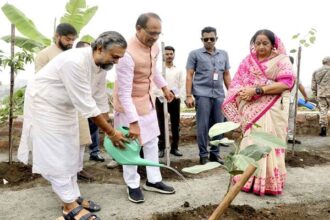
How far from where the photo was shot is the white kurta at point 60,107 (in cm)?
253

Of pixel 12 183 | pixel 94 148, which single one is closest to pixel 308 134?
pixel 94 148

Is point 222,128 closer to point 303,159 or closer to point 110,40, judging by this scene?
point 110,40

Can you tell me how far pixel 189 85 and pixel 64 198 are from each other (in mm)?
2344

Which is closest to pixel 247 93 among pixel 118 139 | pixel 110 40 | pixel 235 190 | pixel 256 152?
pixel 118 139

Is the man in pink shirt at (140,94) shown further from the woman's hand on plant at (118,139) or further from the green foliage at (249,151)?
the green foliage at (249,151)

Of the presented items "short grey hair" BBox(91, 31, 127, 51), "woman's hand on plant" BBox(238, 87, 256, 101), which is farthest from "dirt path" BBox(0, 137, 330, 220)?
"short grey hair" BBox(91, 31, 127, 51)

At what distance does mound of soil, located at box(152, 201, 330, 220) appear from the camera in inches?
118

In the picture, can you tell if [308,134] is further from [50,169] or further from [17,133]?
[50,169]

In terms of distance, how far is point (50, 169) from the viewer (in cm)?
273

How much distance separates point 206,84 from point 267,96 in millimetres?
1150

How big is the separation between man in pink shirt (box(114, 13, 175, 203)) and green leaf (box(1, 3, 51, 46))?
2778 mm

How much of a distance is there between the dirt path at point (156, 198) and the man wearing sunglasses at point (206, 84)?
52 centimetres

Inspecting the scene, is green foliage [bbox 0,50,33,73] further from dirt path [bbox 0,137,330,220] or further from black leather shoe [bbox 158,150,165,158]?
black leather shoe [bbox 158,150,165,158]

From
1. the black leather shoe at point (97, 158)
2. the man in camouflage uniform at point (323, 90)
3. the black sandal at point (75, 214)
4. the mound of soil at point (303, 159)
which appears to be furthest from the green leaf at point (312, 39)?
the black sandal at point (75, 214)
